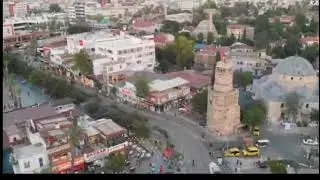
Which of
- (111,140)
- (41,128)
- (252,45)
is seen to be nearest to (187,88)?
(111,140)

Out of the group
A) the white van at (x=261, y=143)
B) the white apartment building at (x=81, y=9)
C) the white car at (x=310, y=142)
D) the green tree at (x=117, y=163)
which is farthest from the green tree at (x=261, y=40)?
the white apartment building at (x=81, y=9)

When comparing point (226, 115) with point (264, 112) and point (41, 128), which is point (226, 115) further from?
point (41, 128)

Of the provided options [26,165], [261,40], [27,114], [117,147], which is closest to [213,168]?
[117,147]

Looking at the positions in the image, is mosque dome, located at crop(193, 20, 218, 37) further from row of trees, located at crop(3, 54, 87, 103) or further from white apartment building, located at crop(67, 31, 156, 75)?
row of trees, located at crop(3, 54, 87, 103)

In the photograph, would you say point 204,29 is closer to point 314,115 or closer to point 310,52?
point 310,52

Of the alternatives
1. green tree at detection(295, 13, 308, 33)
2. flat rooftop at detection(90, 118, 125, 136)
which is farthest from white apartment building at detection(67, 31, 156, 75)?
green tree at detection(295, 13, 308, 33)

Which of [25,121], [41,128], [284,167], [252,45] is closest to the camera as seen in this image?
[284,167]
